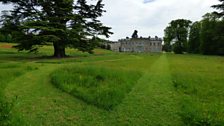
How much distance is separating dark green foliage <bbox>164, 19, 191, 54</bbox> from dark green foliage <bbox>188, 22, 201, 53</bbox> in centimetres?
210

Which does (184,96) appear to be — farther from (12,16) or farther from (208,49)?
(208,49)

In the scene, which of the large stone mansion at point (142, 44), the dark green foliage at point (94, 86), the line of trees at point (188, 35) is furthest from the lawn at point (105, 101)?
the large stone mansion at point (142, 44)

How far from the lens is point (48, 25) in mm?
28672

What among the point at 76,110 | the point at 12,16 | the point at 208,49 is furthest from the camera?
the point at 208,49

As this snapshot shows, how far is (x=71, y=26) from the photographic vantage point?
3150 cm

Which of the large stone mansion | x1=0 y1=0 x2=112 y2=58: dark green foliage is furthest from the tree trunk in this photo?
the large stone mansion

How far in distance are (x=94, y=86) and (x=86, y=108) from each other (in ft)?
8.20

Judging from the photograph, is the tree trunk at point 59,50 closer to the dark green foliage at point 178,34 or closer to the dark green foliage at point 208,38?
the dark green foliage at point 208,38

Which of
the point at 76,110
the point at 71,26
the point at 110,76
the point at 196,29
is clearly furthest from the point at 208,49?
the point at 76,110

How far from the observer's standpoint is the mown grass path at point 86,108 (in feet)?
21.8

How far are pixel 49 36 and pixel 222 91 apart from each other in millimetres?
20340

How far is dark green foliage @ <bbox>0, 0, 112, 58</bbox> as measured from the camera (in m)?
27.9

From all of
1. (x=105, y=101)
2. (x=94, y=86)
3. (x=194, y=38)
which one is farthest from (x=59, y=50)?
(x=194, y=38)

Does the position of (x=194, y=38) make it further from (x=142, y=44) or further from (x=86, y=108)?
(x=86, y=108)
